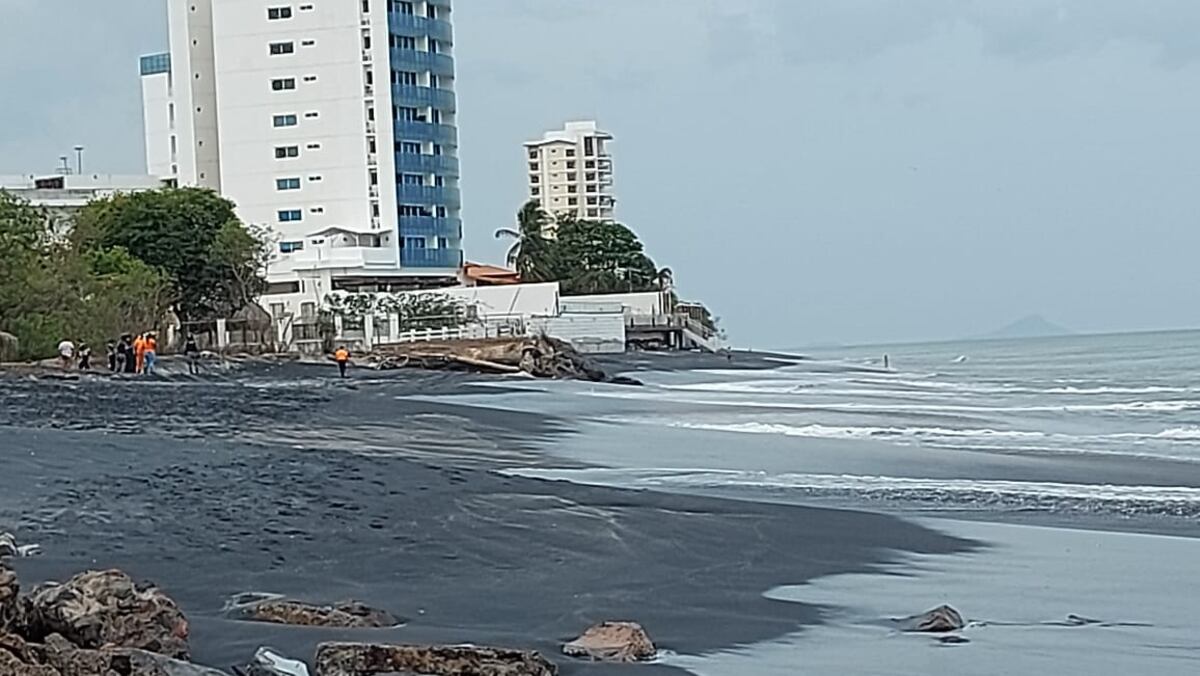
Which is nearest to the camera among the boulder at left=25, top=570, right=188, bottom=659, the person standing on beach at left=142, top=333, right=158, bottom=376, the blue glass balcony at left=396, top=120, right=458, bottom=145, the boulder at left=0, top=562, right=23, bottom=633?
the boulder at left=0, top=562, right=23, bottom=633

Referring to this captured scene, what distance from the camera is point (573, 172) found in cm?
19588

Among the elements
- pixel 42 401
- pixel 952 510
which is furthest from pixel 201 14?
pixel 952 510

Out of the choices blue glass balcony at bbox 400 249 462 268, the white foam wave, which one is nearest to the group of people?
the white foam wave

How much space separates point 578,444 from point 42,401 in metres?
12.0

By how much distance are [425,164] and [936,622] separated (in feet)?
309

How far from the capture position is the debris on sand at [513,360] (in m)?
60.6

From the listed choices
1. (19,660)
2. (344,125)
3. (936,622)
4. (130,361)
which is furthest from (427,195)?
(19,660)

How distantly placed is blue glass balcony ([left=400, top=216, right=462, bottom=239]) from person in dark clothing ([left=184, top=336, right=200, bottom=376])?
25.8 metres

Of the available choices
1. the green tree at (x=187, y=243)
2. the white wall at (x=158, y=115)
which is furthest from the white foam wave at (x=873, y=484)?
the white wall at (x=158, y=115)

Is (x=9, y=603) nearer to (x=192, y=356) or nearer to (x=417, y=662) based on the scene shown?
(x=417, y=662)

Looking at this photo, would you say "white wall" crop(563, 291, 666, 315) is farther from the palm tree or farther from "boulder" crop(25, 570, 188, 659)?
"boulder" crop(25, 570, 188, 659)

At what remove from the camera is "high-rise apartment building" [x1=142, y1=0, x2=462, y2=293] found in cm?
10038

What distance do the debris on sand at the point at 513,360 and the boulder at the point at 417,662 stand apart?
166 ft

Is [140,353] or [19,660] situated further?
[140,353]
